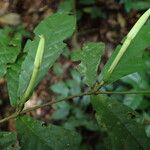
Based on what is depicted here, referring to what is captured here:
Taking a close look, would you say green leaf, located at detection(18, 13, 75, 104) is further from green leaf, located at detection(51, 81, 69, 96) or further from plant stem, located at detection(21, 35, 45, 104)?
green leaf, located at detection(51, 81, 69, 96)

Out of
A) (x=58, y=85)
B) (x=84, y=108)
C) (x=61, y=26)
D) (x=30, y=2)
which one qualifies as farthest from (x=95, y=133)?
(x=61, y=26)

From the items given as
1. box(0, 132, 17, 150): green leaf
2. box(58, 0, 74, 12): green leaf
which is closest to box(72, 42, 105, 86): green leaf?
box(0, 132, 17, 150): green leaf

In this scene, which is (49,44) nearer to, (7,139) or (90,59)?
(90,59)

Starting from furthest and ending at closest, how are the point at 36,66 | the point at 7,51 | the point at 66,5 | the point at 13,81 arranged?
1. the point at 66,5
2. the point at 7,51
3. the point at 13,81
4. the point at 36,66

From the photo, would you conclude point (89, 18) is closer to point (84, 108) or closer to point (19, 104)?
point (84, 108)

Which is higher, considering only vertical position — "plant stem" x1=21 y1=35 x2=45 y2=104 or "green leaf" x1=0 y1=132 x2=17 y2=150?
"plant stem" x1=21 y1=35 x2=45 y2=104

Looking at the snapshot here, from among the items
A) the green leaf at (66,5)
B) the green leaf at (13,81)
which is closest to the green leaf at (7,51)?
the green leaf at (13,81)

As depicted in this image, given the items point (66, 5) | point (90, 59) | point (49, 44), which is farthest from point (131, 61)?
point (66, 5)
